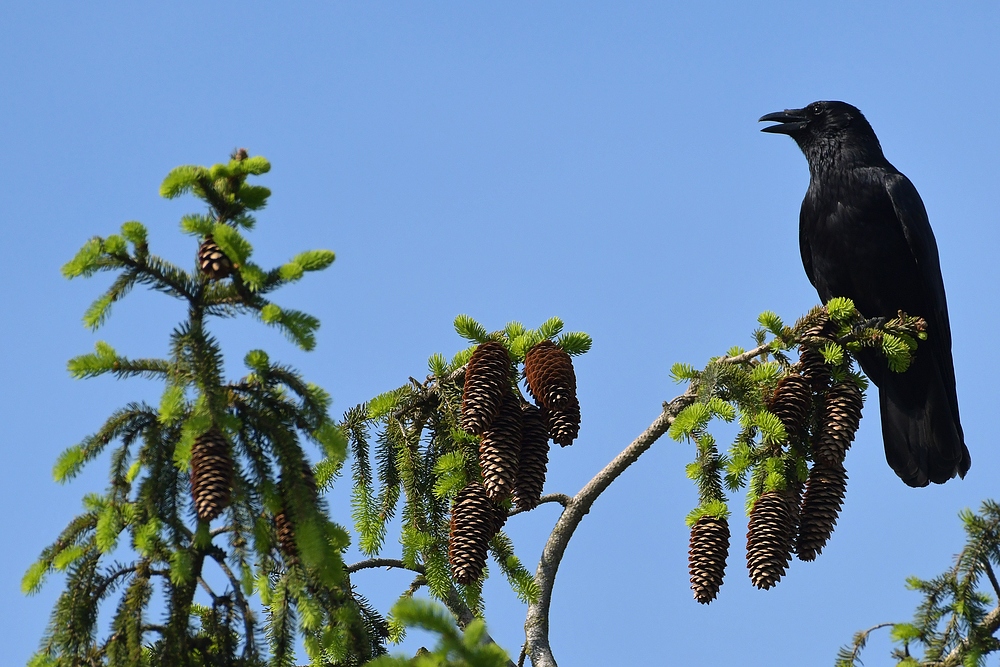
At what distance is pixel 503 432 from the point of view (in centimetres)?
328

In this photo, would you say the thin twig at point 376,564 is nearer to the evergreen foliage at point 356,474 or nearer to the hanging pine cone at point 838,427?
the evergreen foliage at point 356,474

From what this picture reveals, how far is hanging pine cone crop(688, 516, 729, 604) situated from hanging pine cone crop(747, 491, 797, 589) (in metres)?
0.11

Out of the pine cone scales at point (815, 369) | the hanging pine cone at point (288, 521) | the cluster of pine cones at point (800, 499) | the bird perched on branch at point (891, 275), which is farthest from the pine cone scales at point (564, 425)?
the bird perched on branch at point (891, 275)

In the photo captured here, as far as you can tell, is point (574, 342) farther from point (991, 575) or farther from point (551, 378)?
point (991, 575)

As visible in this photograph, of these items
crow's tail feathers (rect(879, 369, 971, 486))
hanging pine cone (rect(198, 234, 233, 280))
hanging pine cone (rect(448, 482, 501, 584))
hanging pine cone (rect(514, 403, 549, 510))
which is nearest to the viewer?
hanging pine cone (rect(198, 234, 233, 280))

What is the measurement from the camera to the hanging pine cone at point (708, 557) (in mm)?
3219

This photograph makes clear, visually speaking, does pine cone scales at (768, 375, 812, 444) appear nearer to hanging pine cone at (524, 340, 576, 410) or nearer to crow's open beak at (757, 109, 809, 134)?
hanging pine cone at (524, 340, 576, 410)

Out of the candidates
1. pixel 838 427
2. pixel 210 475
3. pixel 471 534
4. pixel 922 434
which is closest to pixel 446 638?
pixel 210 475

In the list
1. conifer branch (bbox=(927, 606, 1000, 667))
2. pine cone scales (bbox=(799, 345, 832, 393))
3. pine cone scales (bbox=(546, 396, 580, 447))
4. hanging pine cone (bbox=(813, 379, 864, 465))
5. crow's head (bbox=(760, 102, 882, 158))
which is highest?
crow's head (bbox=(760, 102, 882, 158))

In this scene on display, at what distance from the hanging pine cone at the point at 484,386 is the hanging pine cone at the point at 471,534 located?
0.68 ft

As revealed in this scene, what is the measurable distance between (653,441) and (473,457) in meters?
0.66

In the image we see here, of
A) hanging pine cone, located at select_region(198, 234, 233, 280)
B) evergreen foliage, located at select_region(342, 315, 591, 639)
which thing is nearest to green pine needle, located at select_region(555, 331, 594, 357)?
evergreen foliage, located at select_region(342, 315, 591, 639)

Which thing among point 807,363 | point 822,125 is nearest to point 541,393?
point 807,363

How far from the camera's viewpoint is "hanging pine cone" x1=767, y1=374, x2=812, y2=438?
3.62 metres
